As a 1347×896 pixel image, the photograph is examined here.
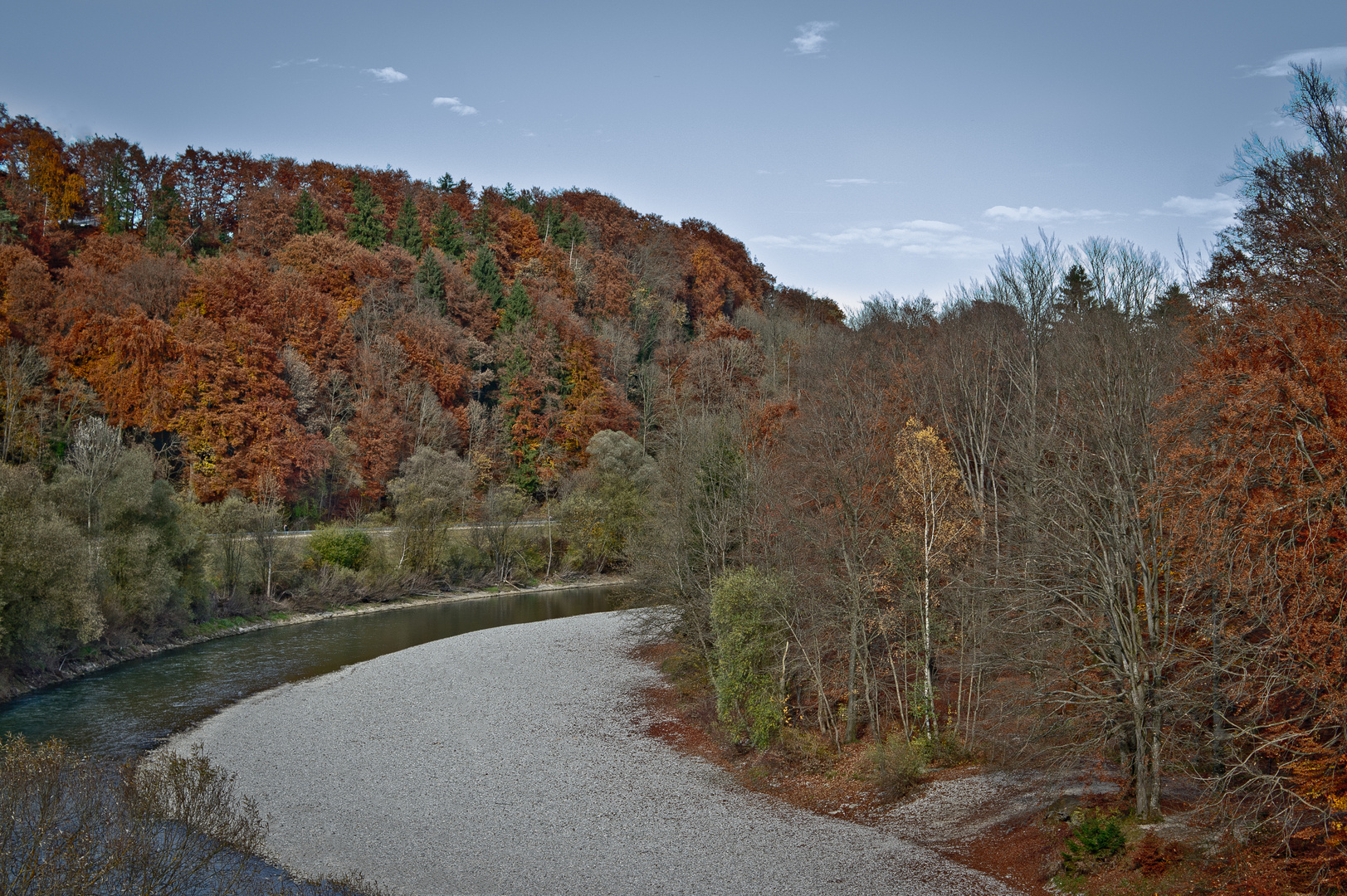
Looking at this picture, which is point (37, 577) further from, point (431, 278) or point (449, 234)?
point (449, 234)

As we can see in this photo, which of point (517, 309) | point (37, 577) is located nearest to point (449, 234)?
point (517, 309)

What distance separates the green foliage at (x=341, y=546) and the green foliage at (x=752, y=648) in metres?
29.0

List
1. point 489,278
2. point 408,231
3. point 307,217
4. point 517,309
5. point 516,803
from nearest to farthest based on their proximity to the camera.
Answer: point 516,803, point 307,217, point 517,309, point 489,278, point 408,231

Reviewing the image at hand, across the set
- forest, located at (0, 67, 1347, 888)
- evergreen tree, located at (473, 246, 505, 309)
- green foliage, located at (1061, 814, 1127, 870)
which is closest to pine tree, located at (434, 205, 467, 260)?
forest, located at (0, 67, 1347, 888)

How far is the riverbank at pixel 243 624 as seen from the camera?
2584 centimetres

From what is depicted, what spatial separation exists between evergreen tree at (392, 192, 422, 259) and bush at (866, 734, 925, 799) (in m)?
59.8

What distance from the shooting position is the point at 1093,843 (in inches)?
477

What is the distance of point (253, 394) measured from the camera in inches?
1871

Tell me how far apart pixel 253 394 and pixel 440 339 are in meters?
14.2

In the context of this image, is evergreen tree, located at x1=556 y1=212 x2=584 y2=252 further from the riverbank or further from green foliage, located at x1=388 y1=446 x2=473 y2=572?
the riverbank

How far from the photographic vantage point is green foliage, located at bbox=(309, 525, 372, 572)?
42469mm

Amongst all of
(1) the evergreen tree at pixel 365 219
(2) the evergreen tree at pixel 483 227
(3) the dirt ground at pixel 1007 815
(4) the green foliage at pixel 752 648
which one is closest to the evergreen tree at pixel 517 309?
(2) the evergreen tree at pixel 483 227

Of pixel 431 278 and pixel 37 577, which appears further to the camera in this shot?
pixel 431 278

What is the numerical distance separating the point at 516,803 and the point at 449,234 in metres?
61.7
